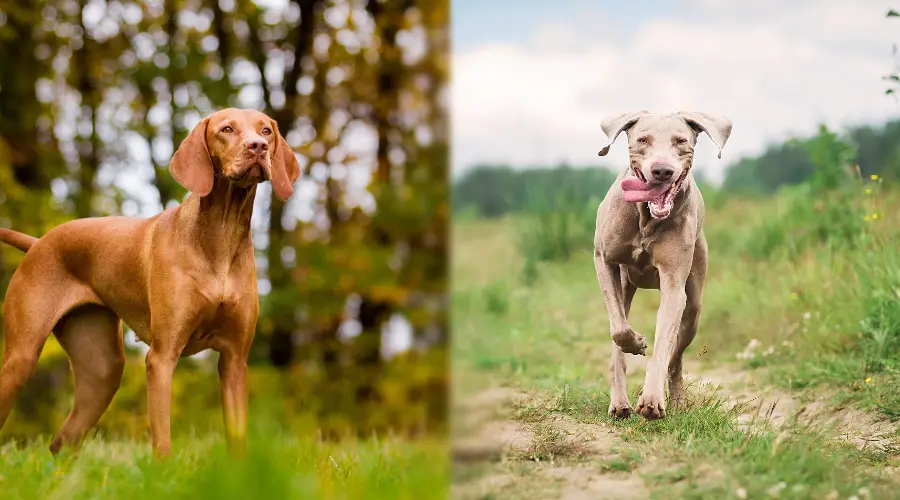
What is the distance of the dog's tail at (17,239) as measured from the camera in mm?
3357

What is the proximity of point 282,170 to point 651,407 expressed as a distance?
54.6 inches

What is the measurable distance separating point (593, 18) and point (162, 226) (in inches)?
60.5

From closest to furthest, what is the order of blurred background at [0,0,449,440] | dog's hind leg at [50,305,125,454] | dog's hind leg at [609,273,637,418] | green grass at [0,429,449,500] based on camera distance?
green grass at [0,429,449,500] → dog's hind leg at [609,273,637,418] → dog's hind leg at [50,305,125,454] → blurred background at [0,0,449,440]

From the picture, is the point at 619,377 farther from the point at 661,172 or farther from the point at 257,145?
the point at 257,145

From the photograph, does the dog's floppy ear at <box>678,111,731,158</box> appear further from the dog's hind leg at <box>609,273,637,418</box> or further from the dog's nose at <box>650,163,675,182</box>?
the dog's hind leg at <box>609,273,637,418</box>

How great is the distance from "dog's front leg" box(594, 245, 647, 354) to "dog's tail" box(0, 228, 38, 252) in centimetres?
217

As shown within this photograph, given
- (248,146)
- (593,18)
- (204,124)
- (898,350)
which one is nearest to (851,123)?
(898,350)

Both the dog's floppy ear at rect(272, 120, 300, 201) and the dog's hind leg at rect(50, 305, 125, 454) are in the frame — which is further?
the dog's hind leg at rect(50, 305, 125, 454)

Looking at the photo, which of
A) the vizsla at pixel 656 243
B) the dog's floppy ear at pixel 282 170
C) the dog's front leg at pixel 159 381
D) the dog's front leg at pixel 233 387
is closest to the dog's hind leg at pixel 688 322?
the vizsla at pixel 656 243

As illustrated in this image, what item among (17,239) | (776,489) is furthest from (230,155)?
(776,489)

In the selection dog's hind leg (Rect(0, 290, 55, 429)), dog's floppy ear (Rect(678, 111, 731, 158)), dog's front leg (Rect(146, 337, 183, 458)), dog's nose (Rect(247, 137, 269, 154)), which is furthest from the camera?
dog's hind leg (Rect(0, 290, 55, 429))

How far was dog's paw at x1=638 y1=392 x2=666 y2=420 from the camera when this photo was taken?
227 cm

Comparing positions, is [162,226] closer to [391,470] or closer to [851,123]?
[391,470]

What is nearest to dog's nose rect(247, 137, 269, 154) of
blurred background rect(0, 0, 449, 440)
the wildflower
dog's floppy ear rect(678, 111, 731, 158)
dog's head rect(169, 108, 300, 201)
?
dog's head rect(169, 108, 300, 201)
